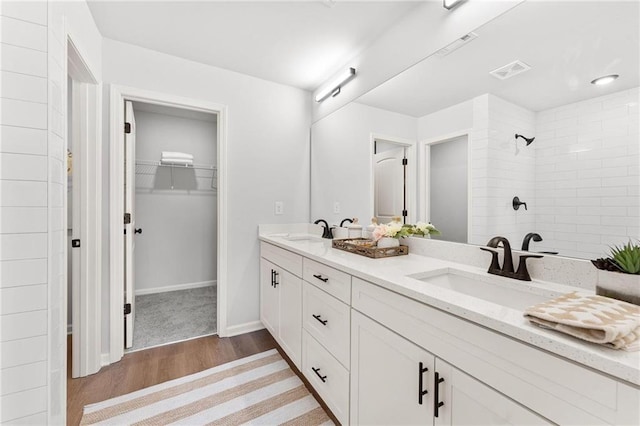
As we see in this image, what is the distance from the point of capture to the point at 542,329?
64 cm

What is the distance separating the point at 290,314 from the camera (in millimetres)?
1873

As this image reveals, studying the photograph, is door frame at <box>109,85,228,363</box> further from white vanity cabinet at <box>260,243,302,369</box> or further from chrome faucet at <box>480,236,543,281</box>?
chrome faucet at <box>480,236,543,281</box>

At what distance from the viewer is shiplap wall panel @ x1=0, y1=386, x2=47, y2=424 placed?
1.02 metres

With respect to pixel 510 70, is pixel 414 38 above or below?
above

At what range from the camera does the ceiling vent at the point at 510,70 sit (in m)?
1.14

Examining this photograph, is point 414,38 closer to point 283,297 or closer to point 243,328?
point 283,297

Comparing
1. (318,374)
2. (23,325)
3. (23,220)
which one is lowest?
(318,374)

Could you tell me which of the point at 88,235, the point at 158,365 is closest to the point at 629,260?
the point at 158,365

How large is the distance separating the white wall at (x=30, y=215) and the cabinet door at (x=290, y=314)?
3.81 feet

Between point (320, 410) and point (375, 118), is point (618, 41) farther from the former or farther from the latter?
point (320, 410)

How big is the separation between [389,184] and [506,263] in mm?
910

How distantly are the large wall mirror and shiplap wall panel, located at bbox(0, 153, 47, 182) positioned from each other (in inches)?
71.4

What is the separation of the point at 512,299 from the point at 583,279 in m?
0.23

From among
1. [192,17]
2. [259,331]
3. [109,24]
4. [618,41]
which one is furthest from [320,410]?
[109,24]
